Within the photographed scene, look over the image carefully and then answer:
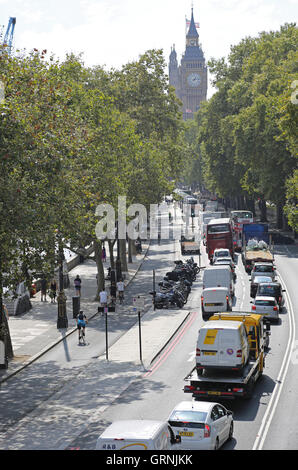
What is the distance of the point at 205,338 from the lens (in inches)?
991

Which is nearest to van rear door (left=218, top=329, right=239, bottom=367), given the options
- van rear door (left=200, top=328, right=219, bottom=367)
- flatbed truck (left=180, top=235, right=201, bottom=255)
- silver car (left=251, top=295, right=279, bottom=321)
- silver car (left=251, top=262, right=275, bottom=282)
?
van rear door (left=200, top=328, right=219, bottom=367)

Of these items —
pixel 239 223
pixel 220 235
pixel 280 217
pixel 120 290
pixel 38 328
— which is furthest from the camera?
pixel 280 217

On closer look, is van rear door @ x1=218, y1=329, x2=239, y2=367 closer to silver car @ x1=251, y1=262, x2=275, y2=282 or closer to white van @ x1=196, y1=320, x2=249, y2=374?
white van @ x1=196, y1=320, x2=249, y2=374

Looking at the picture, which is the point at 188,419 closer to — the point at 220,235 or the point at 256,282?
the point at 256,282

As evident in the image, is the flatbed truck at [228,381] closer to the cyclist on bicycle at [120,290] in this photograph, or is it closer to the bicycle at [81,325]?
the bicycle at [81,325]

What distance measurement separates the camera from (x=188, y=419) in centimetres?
1938

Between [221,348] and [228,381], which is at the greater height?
[221,348]

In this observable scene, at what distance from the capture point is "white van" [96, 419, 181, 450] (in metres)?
15.9

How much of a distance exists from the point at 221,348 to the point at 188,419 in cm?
568

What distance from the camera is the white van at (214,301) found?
134 feet

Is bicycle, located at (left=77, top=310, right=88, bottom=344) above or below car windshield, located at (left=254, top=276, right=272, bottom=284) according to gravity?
below

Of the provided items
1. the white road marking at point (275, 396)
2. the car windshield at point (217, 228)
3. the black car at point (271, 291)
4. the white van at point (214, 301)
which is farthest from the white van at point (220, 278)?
the car windshield at point (217, 228)

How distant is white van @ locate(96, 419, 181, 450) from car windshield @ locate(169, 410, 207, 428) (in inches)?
81.7

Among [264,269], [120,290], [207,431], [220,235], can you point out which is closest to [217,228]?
[220,235]
